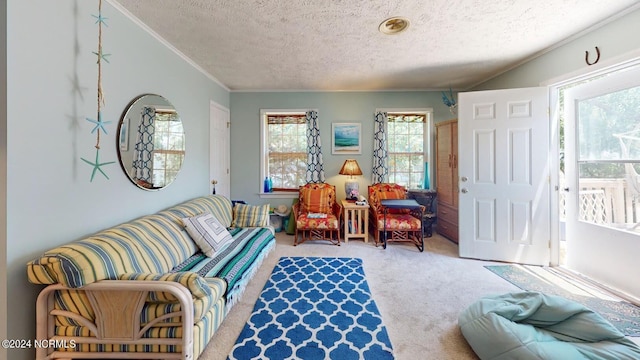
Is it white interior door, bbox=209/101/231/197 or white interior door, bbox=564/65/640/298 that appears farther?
white interior door, bbox=209/101/231/197

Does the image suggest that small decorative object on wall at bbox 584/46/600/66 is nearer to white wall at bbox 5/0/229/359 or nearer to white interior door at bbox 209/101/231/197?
white wall at bbox 5/0/229/359

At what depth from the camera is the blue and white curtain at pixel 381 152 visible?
4184 mm

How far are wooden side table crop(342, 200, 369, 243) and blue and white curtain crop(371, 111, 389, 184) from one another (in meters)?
0.70

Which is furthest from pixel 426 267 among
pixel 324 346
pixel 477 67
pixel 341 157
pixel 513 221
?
pixel 477 67

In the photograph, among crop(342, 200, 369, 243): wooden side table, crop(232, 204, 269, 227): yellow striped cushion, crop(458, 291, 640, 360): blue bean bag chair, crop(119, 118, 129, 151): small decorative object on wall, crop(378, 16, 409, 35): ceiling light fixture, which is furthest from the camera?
crop(342, 200, 369, 243): wooden side table

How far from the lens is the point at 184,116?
288 cm

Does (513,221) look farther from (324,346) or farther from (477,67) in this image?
(324,346)

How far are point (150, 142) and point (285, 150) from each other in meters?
2.39

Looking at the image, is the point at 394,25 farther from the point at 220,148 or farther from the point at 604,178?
the point at 220,148

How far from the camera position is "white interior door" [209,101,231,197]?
3.63 m

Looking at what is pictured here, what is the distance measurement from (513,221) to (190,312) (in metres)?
3.49

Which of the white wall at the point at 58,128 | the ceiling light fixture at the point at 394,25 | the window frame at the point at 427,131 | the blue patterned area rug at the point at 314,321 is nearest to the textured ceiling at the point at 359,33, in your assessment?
the ceiling light fixture at the point at 394,25

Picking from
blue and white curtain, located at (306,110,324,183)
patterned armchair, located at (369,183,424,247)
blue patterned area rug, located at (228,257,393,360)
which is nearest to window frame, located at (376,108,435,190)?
patterned armchair, located at (369,183,424,247)

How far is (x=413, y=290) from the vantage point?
7.62ft
